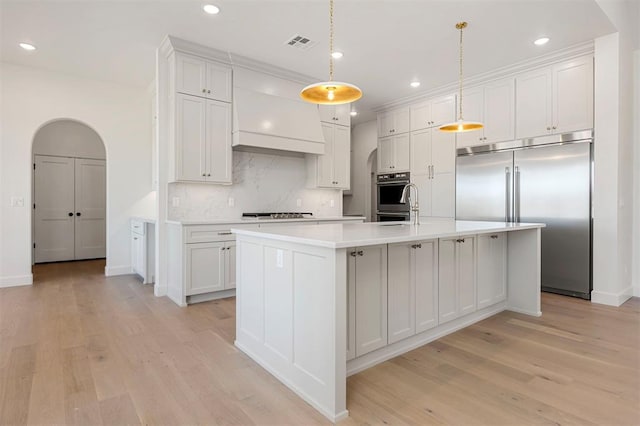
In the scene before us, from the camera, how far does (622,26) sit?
381 cm

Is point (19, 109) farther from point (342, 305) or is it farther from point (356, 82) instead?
point (342, 305)

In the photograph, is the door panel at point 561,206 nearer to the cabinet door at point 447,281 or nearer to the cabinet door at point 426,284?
the cabinet door at point 447,281

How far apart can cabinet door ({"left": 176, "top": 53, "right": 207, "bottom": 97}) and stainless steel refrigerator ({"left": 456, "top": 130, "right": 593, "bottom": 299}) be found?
154 inches

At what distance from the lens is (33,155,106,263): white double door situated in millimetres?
6715

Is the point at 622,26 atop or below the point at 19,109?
atop

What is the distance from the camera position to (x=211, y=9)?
130 inches

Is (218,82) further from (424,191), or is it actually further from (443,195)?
(443,195)

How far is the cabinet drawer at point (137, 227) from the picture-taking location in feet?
16.1

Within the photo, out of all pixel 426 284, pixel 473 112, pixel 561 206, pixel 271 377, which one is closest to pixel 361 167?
pixel 473 112

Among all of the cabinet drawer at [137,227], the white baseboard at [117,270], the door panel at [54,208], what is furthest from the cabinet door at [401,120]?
the door panel at [54,208]

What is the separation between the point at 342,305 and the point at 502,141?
4.09 metres

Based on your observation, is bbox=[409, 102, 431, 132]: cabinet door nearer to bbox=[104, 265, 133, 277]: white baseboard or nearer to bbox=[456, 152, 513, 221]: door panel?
bbox=[456, 152, 513, 221]: door panel

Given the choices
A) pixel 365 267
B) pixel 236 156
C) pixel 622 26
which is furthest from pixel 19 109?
pixel 622 26

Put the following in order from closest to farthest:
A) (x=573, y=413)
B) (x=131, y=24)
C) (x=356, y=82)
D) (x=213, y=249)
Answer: (x=573, y=413) < (x=131, y=24) < (x=213, y=249) < (x=356, y=82)
